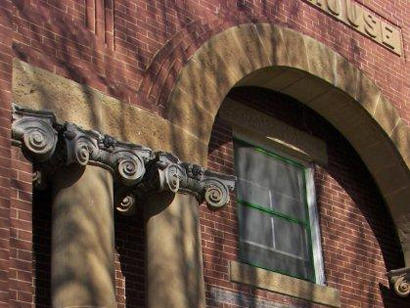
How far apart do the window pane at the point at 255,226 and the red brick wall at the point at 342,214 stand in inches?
9.6

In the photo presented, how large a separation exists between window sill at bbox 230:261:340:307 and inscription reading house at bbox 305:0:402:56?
3.61 m

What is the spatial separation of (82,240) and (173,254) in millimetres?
1092

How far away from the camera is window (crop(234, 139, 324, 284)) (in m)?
12.0

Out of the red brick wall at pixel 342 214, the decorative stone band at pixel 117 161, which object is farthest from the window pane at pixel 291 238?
the decorative stone band at pixel 117 161

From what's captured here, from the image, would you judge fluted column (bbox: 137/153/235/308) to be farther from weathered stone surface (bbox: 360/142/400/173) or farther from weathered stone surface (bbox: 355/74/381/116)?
weathered stone surface (bbox: 360/142/400/173)

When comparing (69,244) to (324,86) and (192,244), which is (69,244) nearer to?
(192,244)

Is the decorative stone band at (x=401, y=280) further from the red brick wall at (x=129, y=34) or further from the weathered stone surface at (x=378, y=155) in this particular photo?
the red brick wall at (x=129, y=34)

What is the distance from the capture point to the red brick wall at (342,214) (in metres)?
12.0

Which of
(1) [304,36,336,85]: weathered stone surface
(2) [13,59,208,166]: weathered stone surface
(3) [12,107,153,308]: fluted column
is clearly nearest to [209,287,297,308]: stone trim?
(2) [13,59,208,166]: weathered stone surface

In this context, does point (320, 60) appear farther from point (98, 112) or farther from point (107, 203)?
point (107, 203)

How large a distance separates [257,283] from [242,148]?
6.02ft

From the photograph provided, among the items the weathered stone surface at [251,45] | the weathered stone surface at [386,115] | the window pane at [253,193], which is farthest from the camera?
the weathered stone surface at [386,115]

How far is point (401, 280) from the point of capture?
42.5ft

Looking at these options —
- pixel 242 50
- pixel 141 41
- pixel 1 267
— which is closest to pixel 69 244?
pixel 1 267
